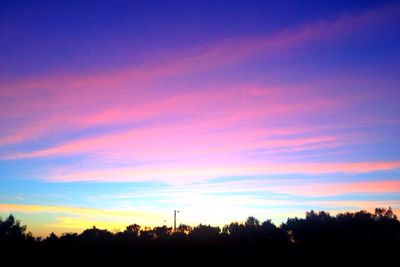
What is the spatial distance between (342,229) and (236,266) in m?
28.4

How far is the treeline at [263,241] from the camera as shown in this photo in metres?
64.1

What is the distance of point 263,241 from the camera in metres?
70.4

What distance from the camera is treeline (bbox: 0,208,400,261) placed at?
210 ft

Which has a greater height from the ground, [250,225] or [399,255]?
[250,225]

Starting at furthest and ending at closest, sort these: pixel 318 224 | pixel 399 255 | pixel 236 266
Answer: pixel 318 224 → pixel 399 255 → pixel 236 266

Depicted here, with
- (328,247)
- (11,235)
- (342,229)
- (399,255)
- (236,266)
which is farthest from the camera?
(11,235)

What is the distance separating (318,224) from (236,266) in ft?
99.4

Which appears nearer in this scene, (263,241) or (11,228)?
(263,241)

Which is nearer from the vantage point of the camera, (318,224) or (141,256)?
(141,256)

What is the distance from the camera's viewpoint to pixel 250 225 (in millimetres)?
91812

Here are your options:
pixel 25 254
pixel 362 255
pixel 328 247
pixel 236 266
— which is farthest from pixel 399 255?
pixel 25 254

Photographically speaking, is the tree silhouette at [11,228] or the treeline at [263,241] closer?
the treeline at [263,241]

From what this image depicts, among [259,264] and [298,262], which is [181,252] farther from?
[298,262]

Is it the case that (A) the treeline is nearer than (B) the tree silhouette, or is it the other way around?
(A) the treeline
